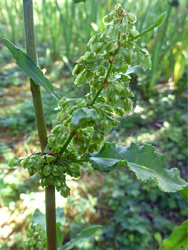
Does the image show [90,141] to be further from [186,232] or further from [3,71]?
[3,71]

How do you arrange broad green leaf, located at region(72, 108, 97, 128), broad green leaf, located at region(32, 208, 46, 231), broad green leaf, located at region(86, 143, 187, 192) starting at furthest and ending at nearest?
broad green leaf, located at region(32, 208, 46, 231)
broad green leaf, located at region(86, 143, 187, 192)
broad green leaf, located at region(72, 108, 97, 128)

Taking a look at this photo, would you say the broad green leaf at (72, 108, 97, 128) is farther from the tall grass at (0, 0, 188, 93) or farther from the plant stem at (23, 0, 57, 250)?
the tall grass at (0, 0, 188, 93)

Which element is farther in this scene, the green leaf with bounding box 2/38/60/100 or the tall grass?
the tall grass

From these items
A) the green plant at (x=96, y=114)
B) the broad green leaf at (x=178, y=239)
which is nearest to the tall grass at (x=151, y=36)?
the green plant at (x=96, y=114)

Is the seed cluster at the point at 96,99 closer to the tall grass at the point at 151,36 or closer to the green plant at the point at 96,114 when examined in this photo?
the green plant at the point at 96,114

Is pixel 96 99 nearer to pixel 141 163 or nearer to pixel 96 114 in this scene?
pixel 96 114

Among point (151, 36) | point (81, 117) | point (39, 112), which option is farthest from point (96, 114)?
point (151, 36)

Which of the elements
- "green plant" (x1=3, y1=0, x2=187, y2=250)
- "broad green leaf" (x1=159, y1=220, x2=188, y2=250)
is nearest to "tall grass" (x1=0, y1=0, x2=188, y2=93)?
"green plant" (x1=3, y1=0, x2=187, y2=250)

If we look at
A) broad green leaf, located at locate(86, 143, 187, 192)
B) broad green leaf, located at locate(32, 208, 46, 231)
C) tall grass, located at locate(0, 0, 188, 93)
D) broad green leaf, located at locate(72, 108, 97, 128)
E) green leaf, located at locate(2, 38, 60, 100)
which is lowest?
broad green leaf, located at locate(32, 208, 46, 231)

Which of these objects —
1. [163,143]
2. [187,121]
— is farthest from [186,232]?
[187,121]
